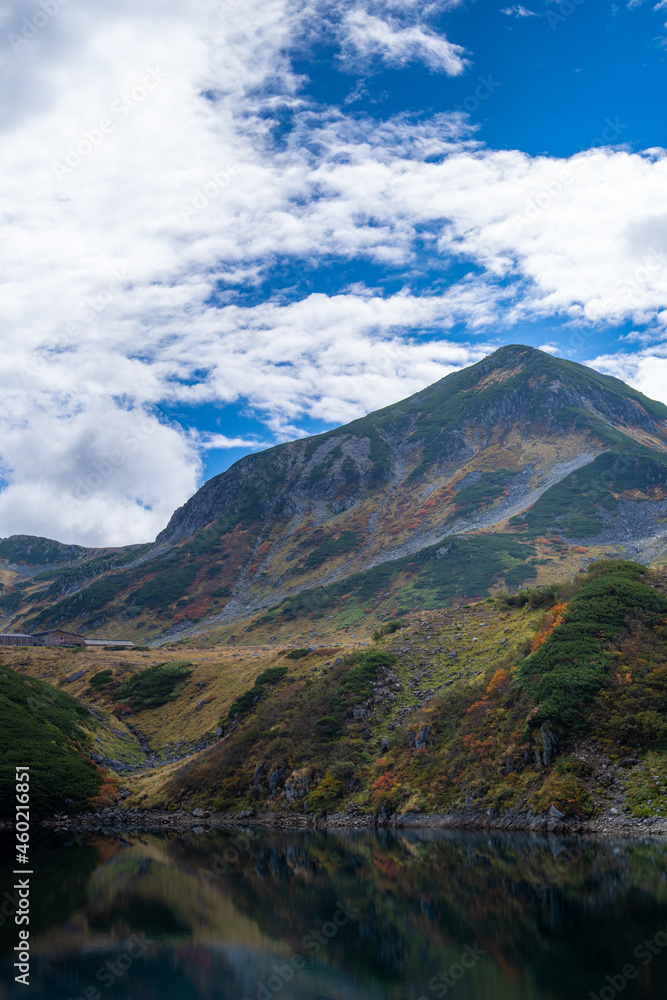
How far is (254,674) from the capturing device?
8425 centimetres

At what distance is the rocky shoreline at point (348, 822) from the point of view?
37375mm

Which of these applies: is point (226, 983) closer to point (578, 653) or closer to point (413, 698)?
point (578, 653)

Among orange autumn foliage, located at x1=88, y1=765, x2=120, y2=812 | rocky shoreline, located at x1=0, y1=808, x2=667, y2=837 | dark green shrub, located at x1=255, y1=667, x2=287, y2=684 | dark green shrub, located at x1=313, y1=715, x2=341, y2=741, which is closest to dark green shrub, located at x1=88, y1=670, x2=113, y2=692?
orange autumn foliage, located at x1=88, y1=765, x2=120, y2=812

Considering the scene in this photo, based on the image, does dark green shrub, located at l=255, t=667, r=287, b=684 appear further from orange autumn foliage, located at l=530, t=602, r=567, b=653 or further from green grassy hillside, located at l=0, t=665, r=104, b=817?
orange autumn foliage, located at l=530, t=602, r=567, b=653

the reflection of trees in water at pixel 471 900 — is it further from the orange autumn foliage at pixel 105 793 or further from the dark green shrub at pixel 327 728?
the orange autumn foliage at pixel 105 793

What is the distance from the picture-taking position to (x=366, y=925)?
26297mm

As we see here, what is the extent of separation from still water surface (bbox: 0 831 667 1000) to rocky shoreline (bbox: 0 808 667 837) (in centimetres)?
244

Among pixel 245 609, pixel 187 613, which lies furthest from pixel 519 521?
pixel 187 613

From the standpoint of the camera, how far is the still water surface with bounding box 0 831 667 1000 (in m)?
20.0

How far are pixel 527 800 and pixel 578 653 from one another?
11946 millimetres

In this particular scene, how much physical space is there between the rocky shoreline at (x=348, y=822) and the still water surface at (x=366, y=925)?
244 centimetres

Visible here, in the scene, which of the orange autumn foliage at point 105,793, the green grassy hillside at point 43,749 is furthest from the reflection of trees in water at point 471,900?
the orange autumn foliage at point 105,793

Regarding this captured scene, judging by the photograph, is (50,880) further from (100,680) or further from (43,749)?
(100,680)

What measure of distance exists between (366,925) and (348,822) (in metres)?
27.1
